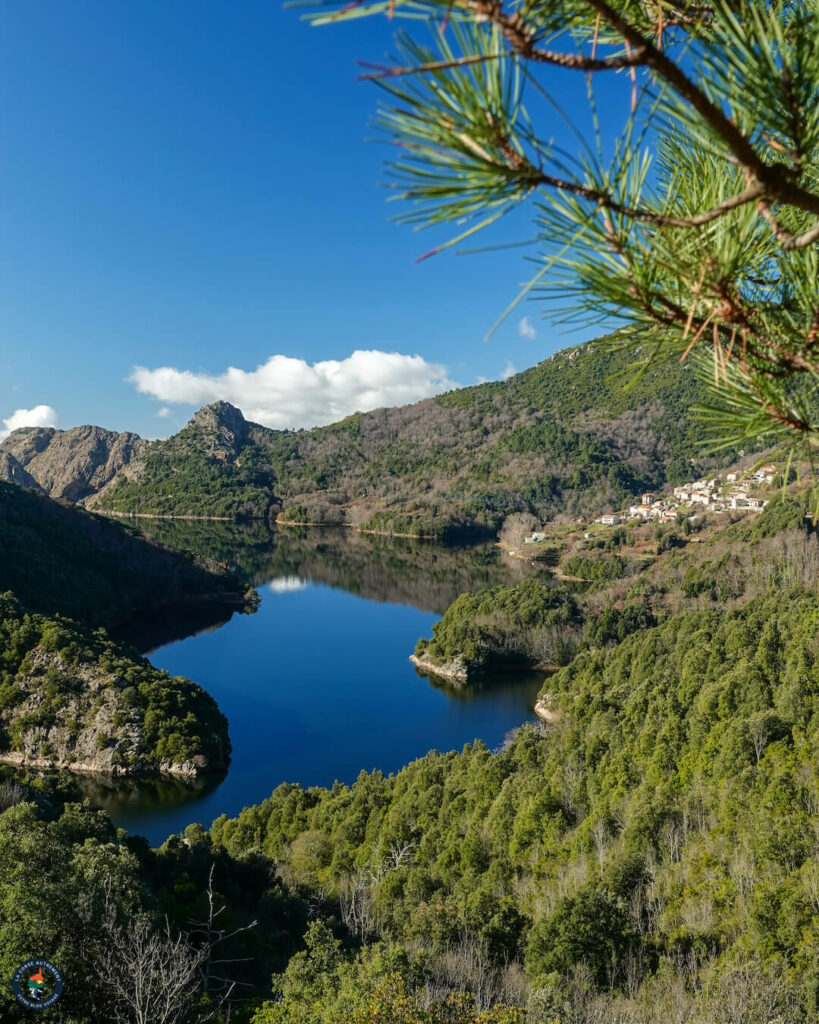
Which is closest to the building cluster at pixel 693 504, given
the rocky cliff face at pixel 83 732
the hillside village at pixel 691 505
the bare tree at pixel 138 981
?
the hillside village at pixel 691 505

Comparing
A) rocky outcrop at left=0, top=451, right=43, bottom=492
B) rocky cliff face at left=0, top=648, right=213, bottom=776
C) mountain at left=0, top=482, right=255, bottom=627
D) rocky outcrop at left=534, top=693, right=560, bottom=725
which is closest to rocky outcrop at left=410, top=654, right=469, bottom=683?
rocky outcrop at left=534, top=693, right=560, bottom=725

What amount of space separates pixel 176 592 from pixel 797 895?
37.6 m

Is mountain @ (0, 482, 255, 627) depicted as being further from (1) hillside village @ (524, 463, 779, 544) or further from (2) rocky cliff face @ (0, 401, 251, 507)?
(2) rocky cliff face @ (0, 401, 251, 507)

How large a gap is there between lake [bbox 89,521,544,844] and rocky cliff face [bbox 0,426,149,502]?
73.5 meters

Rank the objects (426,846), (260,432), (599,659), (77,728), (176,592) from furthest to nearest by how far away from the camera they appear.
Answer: (260,432) → (176,592) → (599,659) → (77,728) → (426,846)

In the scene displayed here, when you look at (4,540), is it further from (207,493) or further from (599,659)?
(207,493)

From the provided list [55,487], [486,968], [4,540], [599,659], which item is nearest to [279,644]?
[4,540]

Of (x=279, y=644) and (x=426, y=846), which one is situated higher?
(x=279, y=644)

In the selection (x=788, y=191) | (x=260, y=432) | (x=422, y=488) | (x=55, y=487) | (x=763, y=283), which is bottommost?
(x=788, y=191)

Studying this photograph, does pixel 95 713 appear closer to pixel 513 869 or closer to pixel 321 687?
pixel 321 687

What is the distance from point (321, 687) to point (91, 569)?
1642cm

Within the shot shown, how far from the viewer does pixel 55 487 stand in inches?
4387

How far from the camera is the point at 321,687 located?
1121 inches

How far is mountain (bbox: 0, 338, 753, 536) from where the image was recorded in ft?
254
